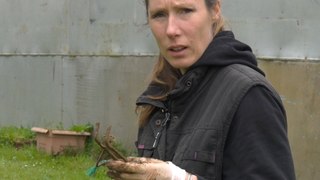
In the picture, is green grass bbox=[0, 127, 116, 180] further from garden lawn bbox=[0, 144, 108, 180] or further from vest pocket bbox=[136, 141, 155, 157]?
vest pocket bbox=[136, 141, 155, 157]

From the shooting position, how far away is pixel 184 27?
2.16 meters

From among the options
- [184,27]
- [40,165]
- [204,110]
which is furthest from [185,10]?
[40,165]

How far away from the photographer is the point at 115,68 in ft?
26.0

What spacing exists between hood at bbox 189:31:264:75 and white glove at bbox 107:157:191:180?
0.39 m

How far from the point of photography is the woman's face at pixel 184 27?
217 centimetres

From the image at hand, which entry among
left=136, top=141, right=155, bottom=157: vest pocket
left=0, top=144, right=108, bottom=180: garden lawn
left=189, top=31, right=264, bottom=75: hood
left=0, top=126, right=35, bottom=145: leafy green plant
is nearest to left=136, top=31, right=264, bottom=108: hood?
left=189, top=31, right=264, bottom=75: hood

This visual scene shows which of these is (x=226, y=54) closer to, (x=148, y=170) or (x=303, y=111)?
(x=148, y=170)

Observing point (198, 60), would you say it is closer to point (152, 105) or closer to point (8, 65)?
point (152, 105)

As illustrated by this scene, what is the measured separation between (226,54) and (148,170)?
475 mm

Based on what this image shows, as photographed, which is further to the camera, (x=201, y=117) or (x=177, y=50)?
(x=177, y=50)

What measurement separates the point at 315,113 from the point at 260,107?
13.9ft

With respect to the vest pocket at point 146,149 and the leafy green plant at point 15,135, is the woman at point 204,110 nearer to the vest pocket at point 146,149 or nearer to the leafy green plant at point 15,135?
the vest pocket at point 146,149

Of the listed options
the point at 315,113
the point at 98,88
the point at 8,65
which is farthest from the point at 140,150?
the point at 8,65

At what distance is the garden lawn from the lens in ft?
22.5
